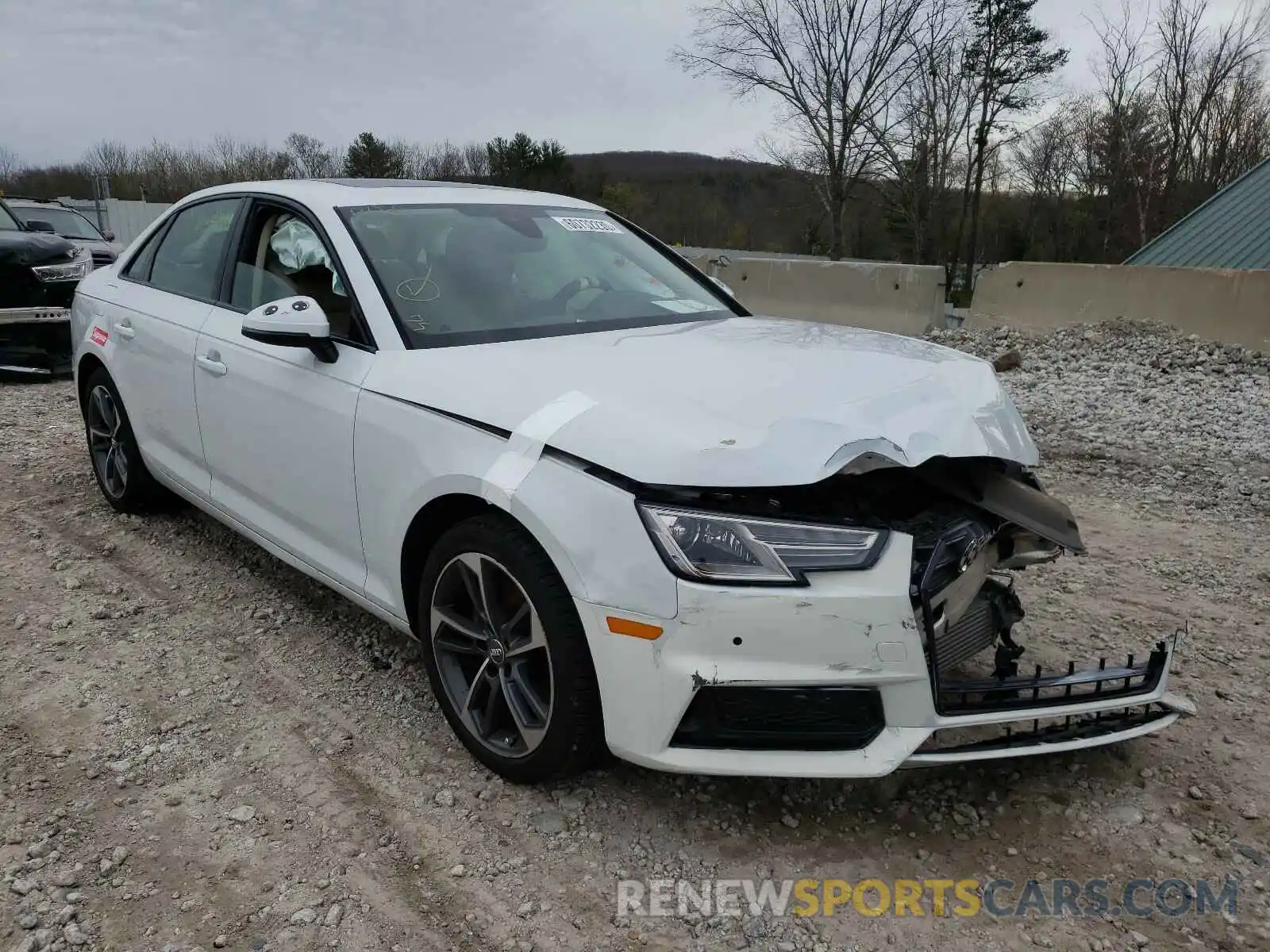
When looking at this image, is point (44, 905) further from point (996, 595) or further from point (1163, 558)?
point (1163, 558)

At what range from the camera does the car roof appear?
11.2ft

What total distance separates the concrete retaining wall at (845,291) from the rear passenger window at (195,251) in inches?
306

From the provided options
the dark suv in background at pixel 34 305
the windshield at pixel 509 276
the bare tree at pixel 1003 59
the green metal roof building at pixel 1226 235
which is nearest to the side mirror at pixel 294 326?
the windshield at pixel 509 276

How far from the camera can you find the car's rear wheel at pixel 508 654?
2299 mm

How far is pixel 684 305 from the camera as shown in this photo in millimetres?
3627

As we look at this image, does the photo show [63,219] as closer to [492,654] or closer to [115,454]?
[115,454]

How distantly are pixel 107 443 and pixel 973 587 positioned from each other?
4.44m

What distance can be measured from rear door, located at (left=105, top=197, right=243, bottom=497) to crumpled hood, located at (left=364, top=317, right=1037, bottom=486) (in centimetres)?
151

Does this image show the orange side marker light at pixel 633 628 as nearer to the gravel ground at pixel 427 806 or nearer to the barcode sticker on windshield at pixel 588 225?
the gravel ground at pixel 427 806

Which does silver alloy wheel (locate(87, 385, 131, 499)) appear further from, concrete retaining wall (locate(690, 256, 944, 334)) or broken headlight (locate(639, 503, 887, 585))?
concrete retaining wall (locate(690, 256, 944, 334))

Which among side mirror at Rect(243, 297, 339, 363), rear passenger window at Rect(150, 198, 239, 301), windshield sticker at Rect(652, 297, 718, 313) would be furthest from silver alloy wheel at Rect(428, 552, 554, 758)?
rear passenger window at Rect(150, 198, 239, 301)

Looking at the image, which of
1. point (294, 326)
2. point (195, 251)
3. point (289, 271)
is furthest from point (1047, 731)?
point (195, 251)

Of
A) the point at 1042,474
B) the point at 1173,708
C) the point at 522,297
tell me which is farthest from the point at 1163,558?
the point at 522,297

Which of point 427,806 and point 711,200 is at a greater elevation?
point 711,200
